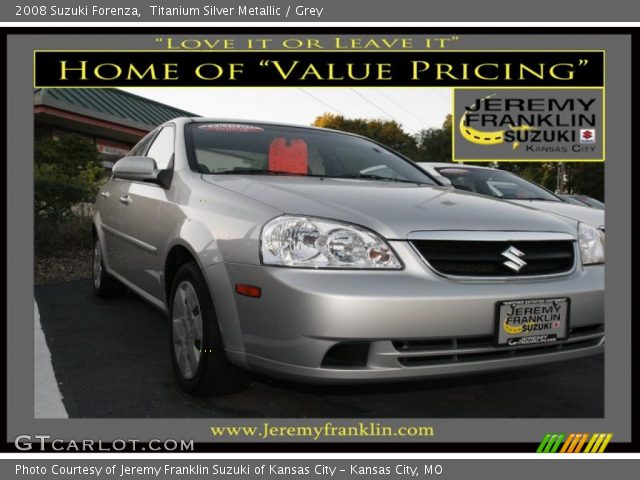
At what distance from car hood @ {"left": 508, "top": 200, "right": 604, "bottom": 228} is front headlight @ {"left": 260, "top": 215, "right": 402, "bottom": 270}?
7.61 ft

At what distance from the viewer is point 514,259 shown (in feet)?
8.66

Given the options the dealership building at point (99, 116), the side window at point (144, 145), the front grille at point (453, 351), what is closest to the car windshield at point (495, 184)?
the side window at point (144, 145)

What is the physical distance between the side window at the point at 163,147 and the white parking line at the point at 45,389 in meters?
1.36

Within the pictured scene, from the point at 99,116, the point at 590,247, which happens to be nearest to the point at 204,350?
the point at 590,247

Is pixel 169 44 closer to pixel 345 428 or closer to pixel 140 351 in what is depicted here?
pixel 140 351

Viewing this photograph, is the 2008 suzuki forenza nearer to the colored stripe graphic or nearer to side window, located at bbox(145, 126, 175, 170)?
the colored stripe graphic

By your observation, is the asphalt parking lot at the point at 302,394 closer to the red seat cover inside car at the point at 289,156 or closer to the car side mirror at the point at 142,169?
the car side mirror at the point at 142,169

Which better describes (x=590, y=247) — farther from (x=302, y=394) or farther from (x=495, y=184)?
(x=495, y=184)

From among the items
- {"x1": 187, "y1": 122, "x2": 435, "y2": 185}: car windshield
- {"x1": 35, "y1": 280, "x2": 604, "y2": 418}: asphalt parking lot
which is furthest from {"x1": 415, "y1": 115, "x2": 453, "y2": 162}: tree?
{"x1": 35, "y1": 280, "x2": 604, "y2": 418}: asphalt parking lot

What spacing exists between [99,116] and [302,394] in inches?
669

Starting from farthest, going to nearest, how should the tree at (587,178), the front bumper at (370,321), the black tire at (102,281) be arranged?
the tree at (587,178) → the black tire at (102,281) → the front bumper at (370,321)

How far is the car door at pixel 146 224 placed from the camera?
3.52 m

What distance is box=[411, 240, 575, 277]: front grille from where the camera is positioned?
8.21ft

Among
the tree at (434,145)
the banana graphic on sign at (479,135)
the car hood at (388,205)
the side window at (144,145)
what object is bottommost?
the car hood at (388,205)
